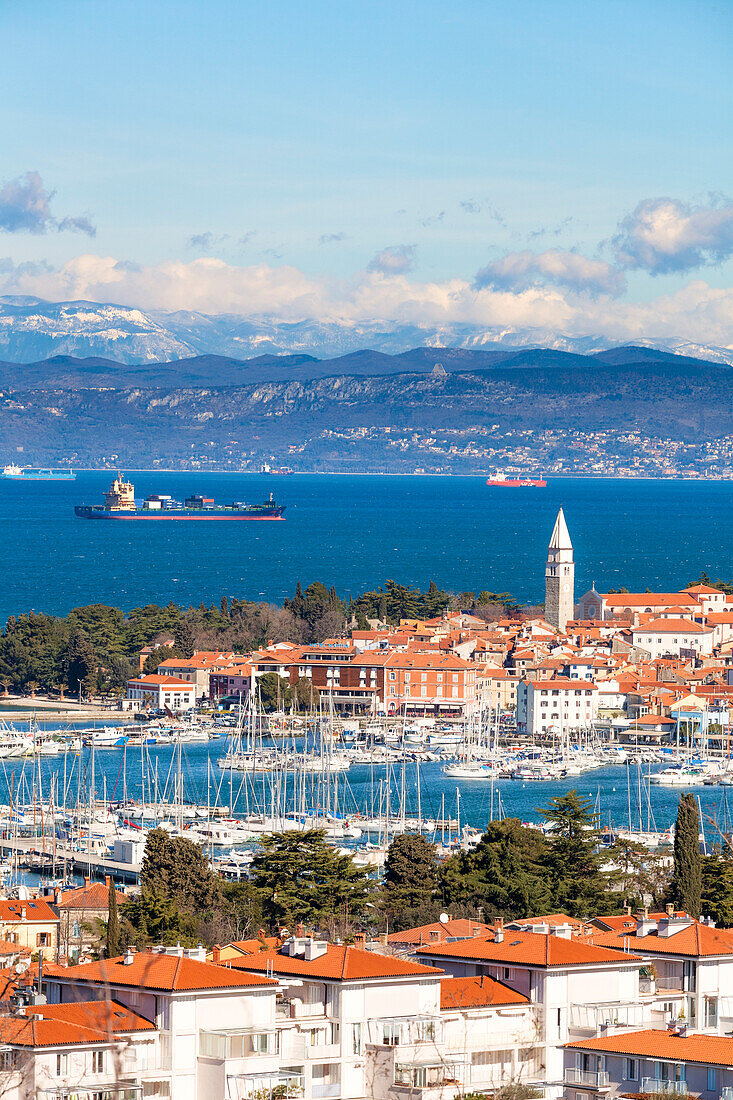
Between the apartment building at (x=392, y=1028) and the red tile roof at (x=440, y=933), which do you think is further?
the red tile roof at (x=440, y=933)

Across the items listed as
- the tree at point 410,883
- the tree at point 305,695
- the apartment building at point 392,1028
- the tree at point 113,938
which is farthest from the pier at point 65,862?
the tree at point 305,695

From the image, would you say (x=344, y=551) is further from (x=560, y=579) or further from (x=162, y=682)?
(x=162, y=682)

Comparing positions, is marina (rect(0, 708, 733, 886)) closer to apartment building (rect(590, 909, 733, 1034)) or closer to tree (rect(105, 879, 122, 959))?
tree (rect(105, 879, 122, 959))

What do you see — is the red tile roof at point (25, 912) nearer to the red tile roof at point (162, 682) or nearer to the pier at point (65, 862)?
the pier at point (65, 862)

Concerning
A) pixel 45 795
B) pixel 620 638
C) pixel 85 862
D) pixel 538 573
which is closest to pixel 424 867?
pixel 85 862

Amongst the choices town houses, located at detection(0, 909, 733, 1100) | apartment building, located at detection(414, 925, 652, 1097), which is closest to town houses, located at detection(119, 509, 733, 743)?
apartment building, located at detection(414, 925, 652, 1097)

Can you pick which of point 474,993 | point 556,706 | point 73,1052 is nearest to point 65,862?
point 474,993
